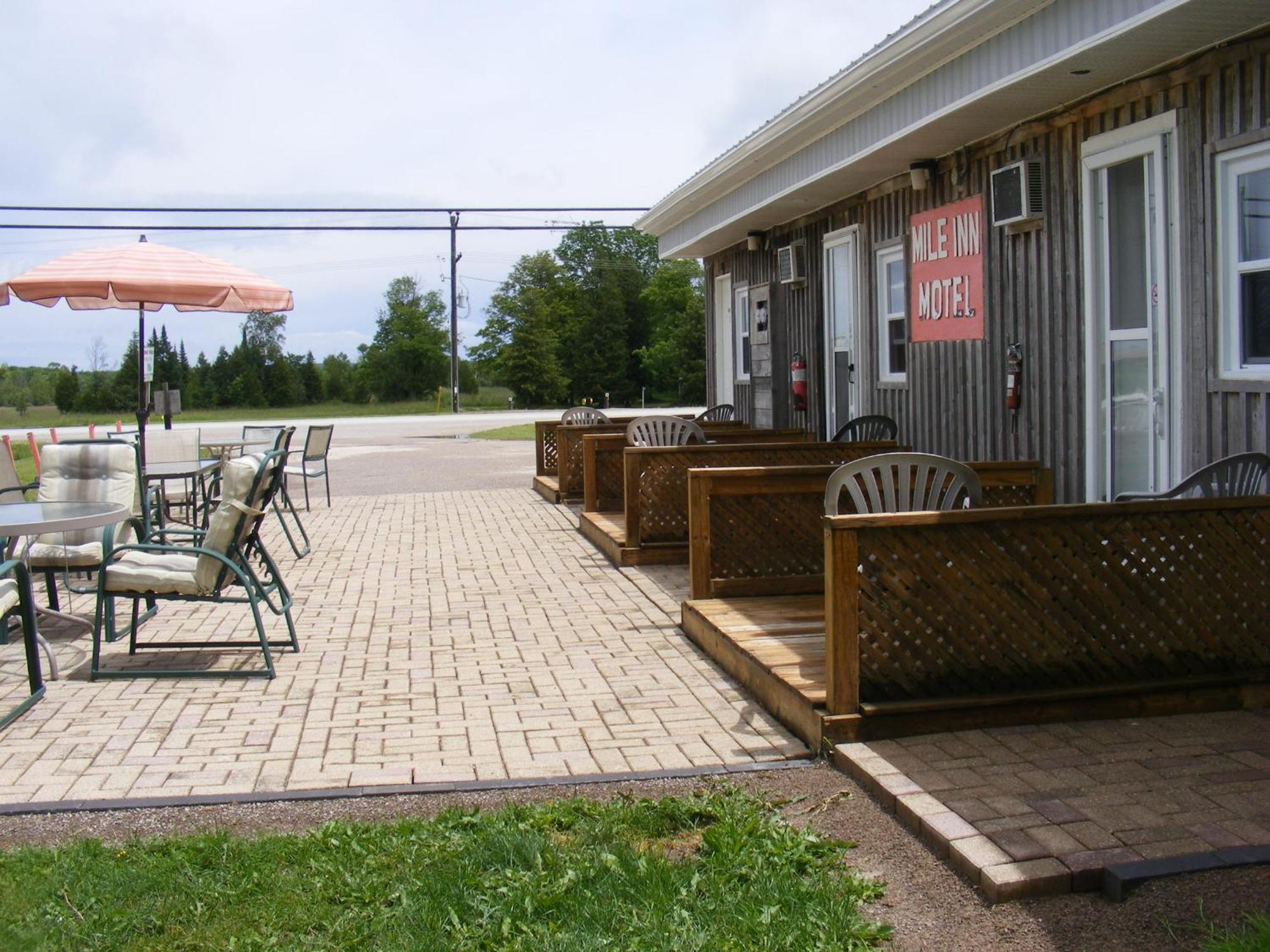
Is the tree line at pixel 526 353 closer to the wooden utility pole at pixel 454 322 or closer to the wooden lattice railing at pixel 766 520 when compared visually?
the wooden utility pole at pixel 454 322

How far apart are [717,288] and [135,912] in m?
13.9

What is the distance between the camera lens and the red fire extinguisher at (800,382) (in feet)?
40.6

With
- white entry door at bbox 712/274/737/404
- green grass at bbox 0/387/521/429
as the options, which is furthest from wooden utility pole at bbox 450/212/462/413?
white entry door at bbox 712/274/737/404

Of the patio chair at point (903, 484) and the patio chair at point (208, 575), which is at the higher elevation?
the patio chair at point (903, 484)

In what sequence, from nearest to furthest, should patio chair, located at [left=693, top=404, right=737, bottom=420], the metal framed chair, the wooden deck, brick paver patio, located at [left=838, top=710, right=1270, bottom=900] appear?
brick paver patio, located at [left=838, top=710, right=1270, bottom=900] → the wooden deck → the metal framed chair → patio chair, located at [left=693, top=404, right=737, bottom=420]

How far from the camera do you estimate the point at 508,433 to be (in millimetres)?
29203

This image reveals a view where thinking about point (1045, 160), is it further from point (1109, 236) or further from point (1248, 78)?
point (1248, 78)

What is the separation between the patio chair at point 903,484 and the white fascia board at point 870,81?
232 centimetres

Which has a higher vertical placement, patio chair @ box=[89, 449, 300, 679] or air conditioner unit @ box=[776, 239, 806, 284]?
air conditioner unit @ box=[776, 239, 806, 284]

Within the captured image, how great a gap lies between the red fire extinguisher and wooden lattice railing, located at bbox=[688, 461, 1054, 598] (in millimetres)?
5410

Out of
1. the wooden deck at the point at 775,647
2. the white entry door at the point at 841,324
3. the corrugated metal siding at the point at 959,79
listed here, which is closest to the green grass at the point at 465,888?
the wooden deck at the point at 775,647

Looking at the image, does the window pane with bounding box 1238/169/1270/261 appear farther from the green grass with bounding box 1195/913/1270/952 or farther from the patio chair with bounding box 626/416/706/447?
the patio chair with bounding box 626/416/706/447

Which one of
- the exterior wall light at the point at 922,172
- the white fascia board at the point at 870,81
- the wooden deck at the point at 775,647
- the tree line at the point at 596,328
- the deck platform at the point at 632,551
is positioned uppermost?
the tree line at the point at 596,328

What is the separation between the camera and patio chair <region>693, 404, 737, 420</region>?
1508 cm
